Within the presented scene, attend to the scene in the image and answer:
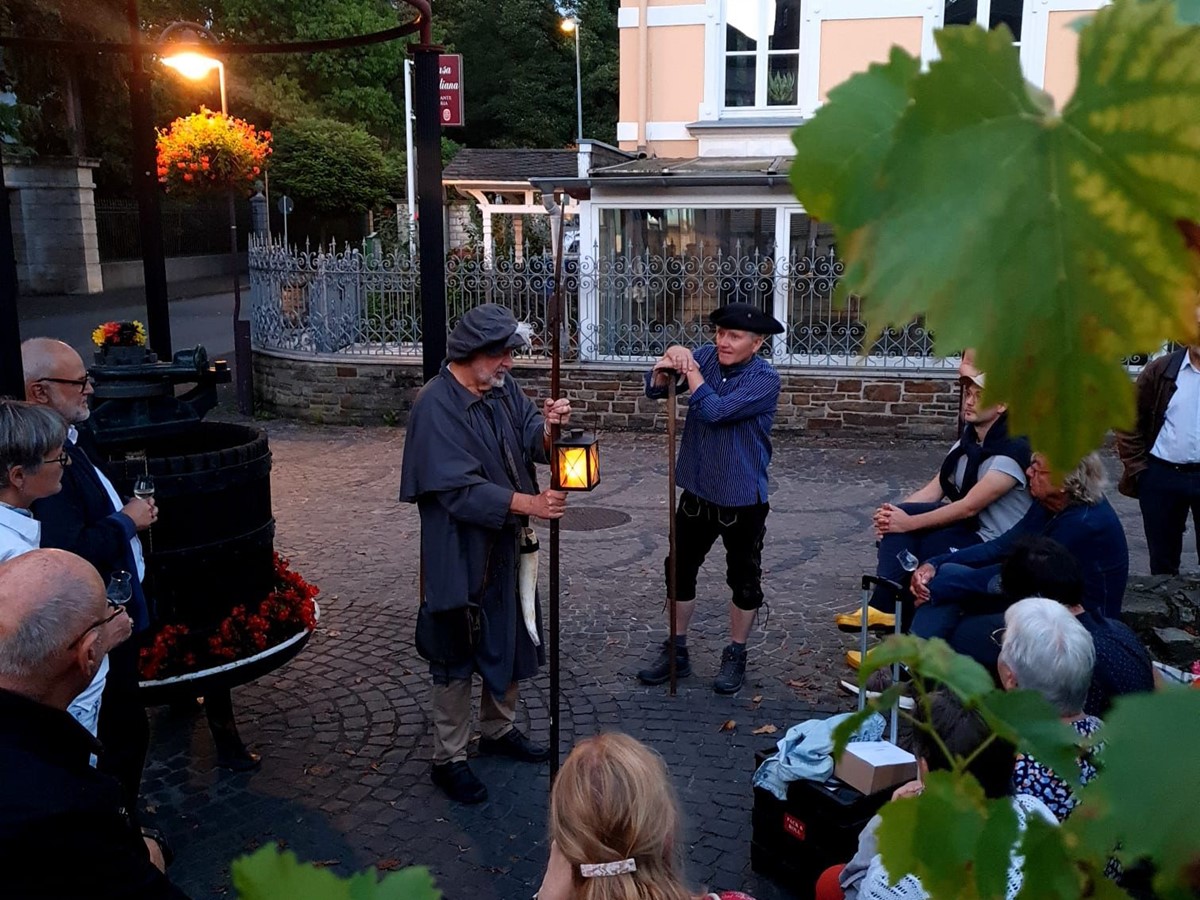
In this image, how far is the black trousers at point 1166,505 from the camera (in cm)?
553

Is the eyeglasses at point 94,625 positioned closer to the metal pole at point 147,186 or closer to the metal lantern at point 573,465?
the metal lantern at point 573,465

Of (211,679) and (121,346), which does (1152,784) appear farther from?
(121,346)

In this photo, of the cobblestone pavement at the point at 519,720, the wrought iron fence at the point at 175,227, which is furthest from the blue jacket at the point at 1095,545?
the wrought iron fence at the point at 175,227

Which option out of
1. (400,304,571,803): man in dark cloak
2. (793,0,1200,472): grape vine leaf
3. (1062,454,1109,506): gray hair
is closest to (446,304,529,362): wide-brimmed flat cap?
(400,304,571,803): man in dark cloak

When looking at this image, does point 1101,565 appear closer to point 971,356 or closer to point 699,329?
point 971,356

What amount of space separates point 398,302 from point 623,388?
9.39 feet

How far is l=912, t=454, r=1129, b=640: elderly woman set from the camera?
3939mm

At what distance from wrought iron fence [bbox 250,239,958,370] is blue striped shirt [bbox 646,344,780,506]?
19.7 feet

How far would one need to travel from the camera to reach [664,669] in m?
5.32

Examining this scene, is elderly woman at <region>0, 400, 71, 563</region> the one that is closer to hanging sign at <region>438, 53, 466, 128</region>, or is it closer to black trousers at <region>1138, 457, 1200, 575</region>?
black trousers at <region>1138, 457, 1200, 575</region>

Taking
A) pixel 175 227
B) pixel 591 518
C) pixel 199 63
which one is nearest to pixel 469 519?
pixel 591 518

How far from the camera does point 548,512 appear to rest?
3.88 m

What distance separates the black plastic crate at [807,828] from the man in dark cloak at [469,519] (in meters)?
1.17

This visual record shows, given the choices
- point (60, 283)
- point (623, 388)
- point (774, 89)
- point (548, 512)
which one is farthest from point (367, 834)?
point (60, 283)
